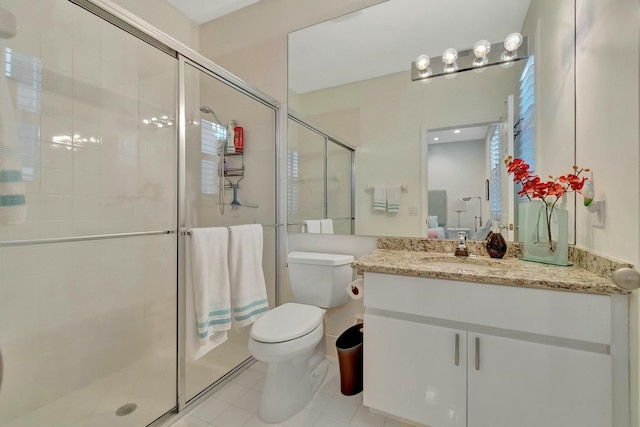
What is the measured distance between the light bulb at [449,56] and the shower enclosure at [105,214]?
4.06ft

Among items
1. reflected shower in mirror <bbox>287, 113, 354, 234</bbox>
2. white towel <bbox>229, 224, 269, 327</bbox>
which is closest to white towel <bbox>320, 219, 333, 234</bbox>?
reflected shower in mirror <bbox>287, 113, 354, 234</bbox>

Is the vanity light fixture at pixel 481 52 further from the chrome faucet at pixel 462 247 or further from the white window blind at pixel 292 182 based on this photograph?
the white window blind at pixel 292 182

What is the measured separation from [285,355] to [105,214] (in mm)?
1316

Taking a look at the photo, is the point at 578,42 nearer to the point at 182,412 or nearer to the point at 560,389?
the point at 560,389

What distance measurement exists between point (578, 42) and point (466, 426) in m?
1.68

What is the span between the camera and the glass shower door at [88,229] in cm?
130

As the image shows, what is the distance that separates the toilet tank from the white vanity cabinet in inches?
18.9

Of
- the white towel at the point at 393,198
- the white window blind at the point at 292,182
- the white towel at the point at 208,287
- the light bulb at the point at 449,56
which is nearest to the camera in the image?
the white towel at the point at 208,287

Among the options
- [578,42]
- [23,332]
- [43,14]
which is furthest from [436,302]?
[43,14]

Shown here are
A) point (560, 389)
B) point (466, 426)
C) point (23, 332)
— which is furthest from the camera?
point (23, 332)

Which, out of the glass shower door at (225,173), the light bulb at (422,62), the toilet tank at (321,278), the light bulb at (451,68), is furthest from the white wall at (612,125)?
the glass shower door at (225,173)

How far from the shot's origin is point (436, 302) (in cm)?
113

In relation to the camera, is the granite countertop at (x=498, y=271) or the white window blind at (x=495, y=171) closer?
the granite countertop at (x=498, y=271)

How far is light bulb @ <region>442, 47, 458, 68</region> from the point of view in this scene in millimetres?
1542
